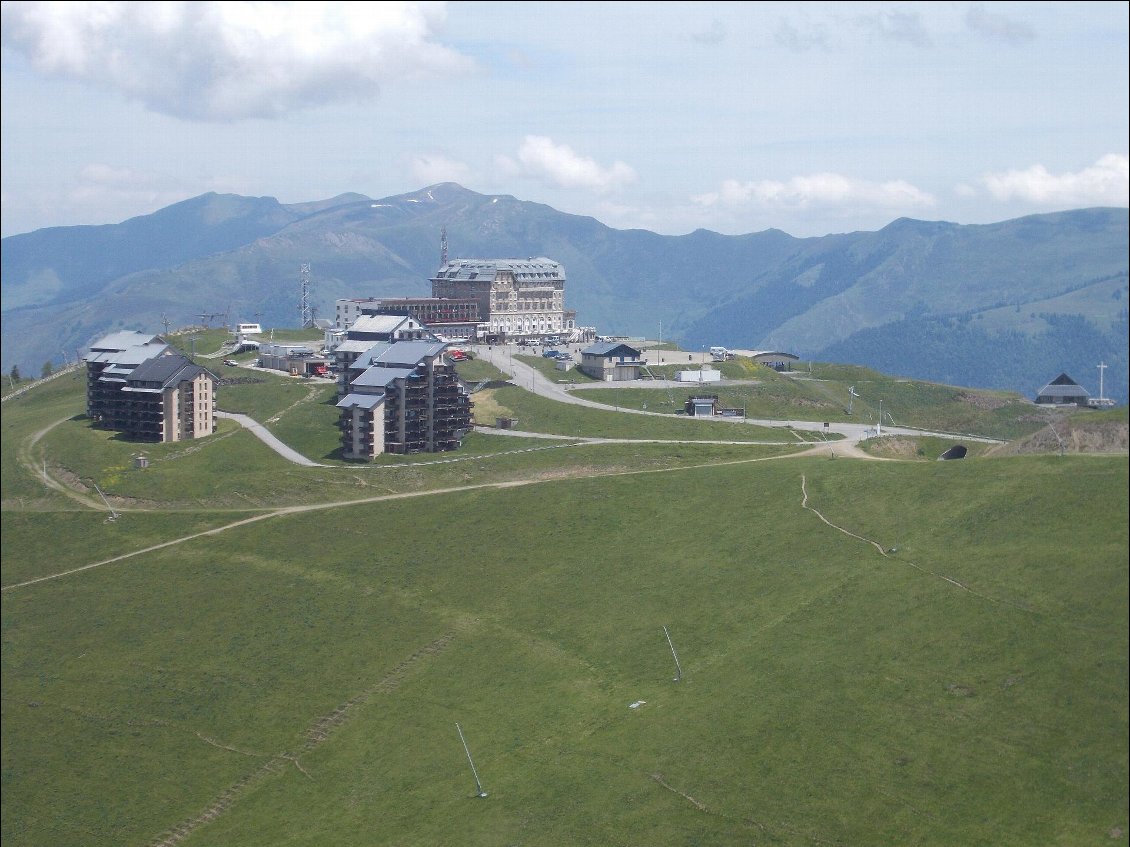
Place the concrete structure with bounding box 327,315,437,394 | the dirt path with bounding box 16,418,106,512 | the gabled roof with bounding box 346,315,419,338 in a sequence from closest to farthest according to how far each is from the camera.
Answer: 1. the dirt path with bounding box 16,418,106,512
2. the concrete structure with bounding box 327,315,437,394
3. the gabled roof with bounding box 346,315,419,338

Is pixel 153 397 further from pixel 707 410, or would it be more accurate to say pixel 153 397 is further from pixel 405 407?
pixel 707 410

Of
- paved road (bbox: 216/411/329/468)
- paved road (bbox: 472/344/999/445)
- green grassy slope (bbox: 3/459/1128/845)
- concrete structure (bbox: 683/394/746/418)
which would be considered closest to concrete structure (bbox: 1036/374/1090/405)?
paved road (bbox: 472/344/999/445)

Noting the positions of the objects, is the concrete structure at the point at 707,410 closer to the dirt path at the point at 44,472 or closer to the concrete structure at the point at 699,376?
the concrete structure at the point at 699,376

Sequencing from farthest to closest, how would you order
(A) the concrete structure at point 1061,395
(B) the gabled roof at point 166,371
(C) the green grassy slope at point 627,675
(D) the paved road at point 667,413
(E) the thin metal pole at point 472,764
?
1. (A) the concrete structure at point 1061,395
2. (B) the gabled roof at point 166,371
3. (D) the paved road at point 667,413
4. (E) the thin metal pole at point 472,764
5. (C) the green grassy slope at point 627,675

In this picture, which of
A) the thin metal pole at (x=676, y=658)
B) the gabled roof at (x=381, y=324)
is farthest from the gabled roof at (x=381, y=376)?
the thin metal pole at (x=676, y=658)

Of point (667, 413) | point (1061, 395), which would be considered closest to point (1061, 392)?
point (1061, 395)

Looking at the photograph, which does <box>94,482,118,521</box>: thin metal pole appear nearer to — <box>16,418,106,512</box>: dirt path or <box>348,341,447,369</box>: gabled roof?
<box>16,418,106,512</box>: dirt path

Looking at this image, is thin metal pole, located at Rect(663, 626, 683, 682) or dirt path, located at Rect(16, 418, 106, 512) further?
dirt path, located at Rect(16, 418, 106, 512)

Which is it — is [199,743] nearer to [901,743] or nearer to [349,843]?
[349,843]
